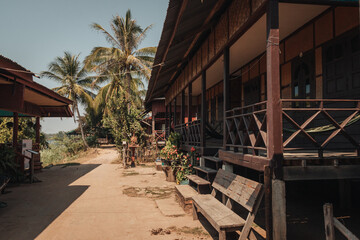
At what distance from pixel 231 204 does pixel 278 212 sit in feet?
4.29

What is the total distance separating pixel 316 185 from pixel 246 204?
12.8ft

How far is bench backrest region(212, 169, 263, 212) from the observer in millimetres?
3704

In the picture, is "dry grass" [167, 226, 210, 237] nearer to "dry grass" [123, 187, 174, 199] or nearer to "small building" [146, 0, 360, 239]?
"small building" [146, 0, 360, 239]

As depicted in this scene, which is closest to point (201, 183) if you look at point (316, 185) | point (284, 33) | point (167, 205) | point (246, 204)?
point (167, 205)

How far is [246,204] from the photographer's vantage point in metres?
3.80

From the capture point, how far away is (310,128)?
5520mm

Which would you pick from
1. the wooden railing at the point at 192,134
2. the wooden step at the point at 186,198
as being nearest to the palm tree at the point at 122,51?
the wooden railing at the point at 192,134

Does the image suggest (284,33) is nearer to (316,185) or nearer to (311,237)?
(316,185)

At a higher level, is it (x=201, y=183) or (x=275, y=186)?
(x=275, y=186)

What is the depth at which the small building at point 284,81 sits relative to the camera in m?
3.62

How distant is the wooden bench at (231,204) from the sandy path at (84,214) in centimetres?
48

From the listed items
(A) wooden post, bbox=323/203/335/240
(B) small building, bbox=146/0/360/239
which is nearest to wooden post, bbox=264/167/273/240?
(B) small building, bbox=146/0/360/239

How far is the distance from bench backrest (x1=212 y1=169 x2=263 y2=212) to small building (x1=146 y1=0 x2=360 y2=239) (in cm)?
22

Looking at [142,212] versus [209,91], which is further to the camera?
[209,91]
